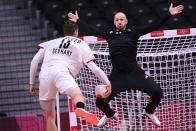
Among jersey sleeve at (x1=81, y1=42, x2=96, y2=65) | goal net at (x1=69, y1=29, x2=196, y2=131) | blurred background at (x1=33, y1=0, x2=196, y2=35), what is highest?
blurred background at (x1=33, y1=0, x2=196, y2=35)

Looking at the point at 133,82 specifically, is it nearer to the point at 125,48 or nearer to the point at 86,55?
the point at 125,48

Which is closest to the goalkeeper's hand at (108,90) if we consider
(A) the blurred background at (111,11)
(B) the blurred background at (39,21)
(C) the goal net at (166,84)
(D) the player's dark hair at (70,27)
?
(D) the player's dark hair at (70,27)

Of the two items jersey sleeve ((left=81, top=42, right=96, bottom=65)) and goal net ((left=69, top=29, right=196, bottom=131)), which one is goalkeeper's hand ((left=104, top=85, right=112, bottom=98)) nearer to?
jersey sleeve ((left=81, top=42, right=96, bottom=65))

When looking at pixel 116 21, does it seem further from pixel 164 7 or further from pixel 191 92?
pixel 164 7

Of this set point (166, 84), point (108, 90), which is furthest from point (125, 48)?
point (166, 84)

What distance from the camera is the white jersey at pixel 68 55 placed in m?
8.39

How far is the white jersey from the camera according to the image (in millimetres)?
8391

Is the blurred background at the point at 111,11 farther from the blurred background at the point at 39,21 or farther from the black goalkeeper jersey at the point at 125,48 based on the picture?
the black goalkeeper jersey at the point at 125,48

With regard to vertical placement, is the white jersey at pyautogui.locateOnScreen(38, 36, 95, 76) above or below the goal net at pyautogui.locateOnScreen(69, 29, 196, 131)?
above

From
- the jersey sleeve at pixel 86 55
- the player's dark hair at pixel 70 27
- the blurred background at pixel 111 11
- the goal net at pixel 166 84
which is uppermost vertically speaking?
the blurred background at pixel 111 11

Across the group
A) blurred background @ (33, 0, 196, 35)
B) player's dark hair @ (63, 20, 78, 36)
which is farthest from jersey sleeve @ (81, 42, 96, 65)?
blurred background @ (33, 0, 196, 35)

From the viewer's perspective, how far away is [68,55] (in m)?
8.48

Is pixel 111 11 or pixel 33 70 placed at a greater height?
pixel 111 11

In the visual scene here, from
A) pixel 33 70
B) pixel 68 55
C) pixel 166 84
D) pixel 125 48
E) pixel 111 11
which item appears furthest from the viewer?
pixel 111 11
